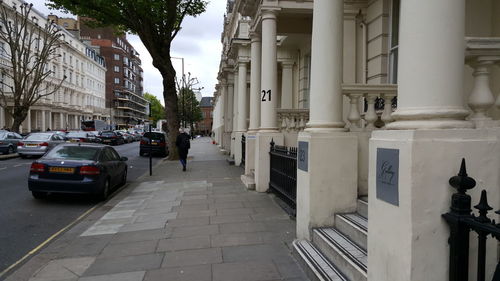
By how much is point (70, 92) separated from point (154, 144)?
184 feet

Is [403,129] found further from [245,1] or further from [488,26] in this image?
[245,1]

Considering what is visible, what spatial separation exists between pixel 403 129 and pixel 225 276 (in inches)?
105

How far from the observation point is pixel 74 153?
953 centimetres

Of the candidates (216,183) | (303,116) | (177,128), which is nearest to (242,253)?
(303,116)

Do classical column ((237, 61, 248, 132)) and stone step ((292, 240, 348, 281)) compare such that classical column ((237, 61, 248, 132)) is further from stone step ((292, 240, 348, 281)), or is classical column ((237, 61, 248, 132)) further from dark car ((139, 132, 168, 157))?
stone step ((292, 240, 348, 281))

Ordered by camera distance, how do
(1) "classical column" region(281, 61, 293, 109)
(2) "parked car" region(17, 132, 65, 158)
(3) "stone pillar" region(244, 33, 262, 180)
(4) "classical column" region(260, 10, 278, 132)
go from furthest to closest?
(2) "parked car" region(17, 132, 65, 158) → (1) "classical column" region(281, 61, 293, 109) → (3) "stone pillar" region(244, 33, 262, 180) → (4) "classical column" region(260, 10, 278, 132)

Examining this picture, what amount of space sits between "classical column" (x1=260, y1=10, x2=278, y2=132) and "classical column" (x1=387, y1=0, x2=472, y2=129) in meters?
6.94

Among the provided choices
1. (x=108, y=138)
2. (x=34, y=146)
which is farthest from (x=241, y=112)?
(x=108, y=138)

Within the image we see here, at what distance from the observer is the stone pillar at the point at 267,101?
9.61 metres

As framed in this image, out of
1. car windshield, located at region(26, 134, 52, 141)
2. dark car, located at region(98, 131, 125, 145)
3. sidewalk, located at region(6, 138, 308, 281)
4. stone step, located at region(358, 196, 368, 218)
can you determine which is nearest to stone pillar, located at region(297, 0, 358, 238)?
stone step, located at region(358, 196, 368, 218)

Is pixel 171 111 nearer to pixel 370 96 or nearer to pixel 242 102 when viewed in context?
pixel 242 102

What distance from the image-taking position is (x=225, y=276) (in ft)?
14.3

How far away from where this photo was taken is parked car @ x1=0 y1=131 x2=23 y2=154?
871 inches

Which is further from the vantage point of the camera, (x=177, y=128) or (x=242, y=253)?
(x=177, y=128)
